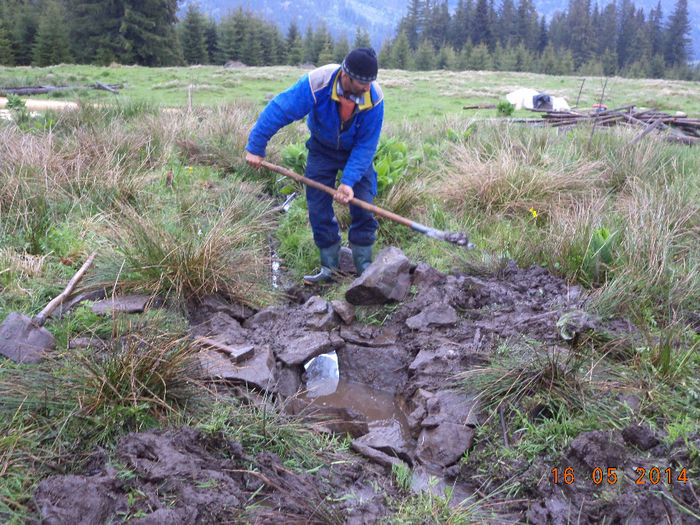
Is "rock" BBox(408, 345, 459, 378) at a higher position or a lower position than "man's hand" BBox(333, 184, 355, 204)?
lower

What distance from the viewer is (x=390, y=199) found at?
230 inches

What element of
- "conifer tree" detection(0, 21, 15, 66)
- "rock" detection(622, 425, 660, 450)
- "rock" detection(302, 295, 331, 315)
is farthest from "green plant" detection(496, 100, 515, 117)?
"conifer tree" detection(0, 21, 15, 66)

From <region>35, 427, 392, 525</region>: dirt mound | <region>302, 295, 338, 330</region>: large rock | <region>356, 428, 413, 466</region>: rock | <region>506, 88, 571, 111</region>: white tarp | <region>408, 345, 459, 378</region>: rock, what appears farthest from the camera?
<region>506, 88, 571, 111</region>: white tarp

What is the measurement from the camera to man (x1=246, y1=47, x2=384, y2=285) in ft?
13.4

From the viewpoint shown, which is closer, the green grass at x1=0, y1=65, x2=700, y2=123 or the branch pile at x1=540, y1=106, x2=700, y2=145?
the branch pile at x1=540, y1=106, x2=700, y2=145

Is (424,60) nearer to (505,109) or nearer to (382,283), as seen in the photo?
(505,109)

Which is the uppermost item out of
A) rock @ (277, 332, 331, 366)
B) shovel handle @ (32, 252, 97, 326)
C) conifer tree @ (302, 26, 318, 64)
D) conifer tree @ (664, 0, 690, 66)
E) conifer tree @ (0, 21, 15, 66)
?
conifer tree @ (664, 0, 690, 66)

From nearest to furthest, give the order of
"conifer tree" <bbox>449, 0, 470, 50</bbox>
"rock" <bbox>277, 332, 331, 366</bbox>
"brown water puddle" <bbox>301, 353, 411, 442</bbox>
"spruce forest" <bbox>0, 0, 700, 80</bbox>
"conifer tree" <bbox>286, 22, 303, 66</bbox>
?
"brown water puddle" <bbox>301, 353, 411, 442</bbox>
"rock" <bbox>277, 332, 331, 366</bbox>
"spruce forest" <bbox>0, 0, 700, 80</bbox>
"conifer tree" <bbox>286, 22, 303, 66</bbox>
"conifer tree" <bbox>449, 0, 470, 50</bbox>

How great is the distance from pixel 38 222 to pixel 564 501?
15.9 ft

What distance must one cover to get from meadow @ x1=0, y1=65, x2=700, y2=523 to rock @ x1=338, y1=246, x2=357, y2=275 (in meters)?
0.37

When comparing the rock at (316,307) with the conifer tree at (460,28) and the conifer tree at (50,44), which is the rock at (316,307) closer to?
the conifer tree at (50,44)

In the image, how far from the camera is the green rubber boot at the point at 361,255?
5.04 metres

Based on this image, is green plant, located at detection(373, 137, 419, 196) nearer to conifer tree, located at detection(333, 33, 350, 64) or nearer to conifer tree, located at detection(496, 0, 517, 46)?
conifer tree, located at detection(333, 33, 350, 64)

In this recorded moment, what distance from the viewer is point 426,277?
441cm
